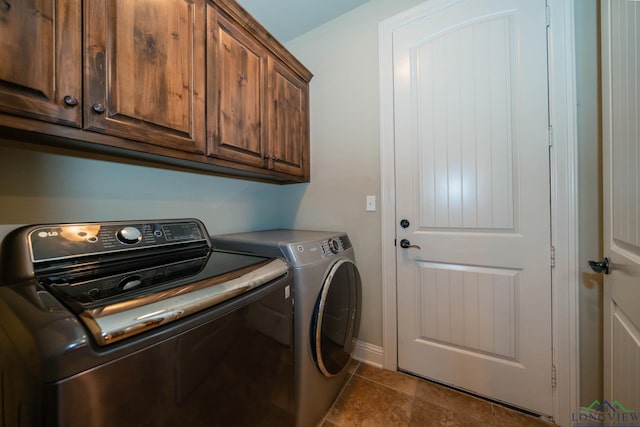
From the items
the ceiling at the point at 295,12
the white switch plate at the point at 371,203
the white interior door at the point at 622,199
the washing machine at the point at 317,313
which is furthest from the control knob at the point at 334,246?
the ceiling at the point at 295,12

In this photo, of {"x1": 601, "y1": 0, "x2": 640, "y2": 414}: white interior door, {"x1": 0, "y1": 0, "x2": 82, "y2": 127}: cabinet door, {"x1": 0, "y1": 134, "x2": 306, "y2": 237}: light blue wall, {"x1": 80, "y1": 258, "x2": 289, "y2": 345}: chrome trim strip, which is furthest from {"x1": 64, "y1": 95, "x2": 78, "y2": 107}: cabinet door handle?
{"x1": 601, "y1": 0, "x2": 640, "y2": 414}: white interior door

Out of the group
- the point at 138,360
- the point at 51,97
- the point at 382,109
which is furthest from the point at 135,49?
the point at 382,109

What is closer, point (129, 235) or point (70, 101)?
point (70, 101)

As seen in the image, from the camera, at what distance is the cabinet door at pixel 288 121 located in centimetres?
154

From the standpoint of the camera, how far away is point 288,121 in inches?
66.2

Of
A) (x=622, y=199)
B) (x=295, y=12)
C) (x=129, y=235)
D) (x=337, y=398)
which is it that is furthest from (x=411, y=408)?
(x=295, y=12)

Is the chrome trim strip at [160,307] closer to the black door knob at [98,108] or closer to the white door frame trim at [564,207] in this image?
the black door knob at [98,108]

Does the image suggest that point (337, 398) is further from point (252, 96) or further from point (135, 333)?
point (252, 96)

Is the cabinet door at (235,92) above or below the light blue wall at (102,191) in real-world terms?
above

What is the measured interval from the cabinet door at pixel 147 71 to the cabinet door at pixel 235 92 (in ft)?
0.20

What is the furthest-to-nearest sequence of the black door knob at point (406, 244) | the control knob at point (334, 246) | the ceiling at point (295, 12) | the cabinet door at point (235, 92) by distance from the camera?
the ceiling at point (295, 12)
the black door knob at point (406, 244)
the control knob at point (334, 246)
the cabinet door at point (235, 92)

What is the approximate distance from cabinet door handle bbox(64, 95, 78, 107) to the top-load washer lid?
435 mm

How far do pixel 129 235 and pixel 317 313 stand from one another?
895 mm

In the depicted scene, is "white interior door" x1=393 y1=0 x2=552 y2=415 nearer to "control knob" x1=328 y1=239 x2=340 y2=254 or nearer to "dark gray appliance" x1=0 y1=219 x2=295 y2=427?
"control knob" x1=328 y1=239 x2=340 y2=254
